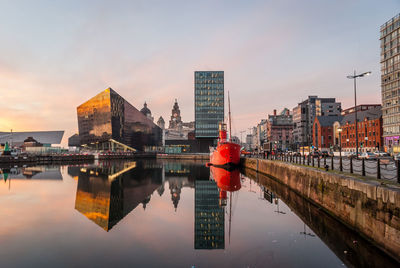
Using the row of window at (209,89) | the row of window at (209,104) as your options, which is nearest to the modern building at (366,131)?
the row of window at (209,104)

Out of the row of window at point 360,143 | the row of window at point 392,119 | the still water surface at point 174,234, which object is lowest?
the still water surface at point 174,234

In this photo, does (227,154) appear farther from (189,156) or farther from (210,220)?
(189,156)

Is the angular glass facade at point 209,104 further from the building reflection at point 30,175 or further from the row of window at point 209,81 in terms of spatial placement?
the building reflection at point 30,175

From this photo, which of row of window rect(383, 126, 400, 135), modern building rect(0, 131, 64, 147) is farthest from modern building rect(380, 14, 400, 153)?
modern building rect(0, 131, 64, 147)

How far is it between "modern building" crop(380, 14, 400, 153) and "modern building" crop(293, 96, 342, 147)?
6368 centimetres

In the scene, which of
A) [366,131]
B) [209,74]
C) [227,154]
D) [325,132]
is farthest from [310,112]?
[227,154]

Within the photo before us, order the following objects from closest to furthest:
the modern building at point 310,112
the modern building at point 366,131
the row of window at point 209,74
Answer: the modern building at point 366,131 < the row of window at point 209,74 < the modern building at point 310,112

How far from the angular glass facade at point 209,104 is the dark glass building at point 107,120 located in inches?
1197

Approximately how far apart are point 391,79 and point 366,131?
2197cm

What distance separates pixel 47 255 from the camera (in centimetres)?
897

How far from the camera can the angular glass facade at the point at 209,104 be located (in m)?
121

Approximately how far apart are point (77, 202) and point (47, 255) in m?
10.3

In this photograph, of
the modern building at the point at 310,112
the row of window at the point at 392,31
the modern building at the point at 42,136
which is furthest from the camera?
the modern building at the point at 42,136

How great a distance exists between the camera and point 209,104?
399ft
